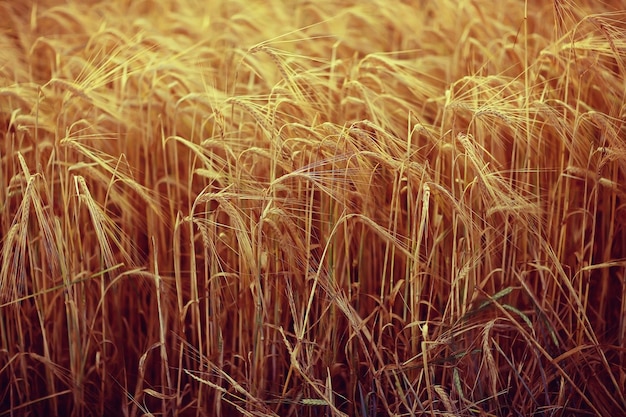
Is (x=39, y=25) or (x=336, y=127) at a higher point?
(x=39, y=25)

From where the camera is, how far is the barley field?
1.51 m

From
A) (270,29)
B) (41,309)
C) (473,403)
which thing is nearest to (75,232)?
(41,309)

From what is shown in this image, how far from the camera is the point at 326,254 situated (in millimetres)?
1614

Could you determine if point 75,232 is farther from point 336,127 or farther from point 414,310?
point 414,310

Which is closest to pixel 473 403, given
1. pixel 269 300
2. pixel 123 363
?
pixel 269 300

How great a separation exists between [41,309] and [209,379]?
0.47 m

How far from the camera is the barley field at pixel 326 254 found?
151 cm

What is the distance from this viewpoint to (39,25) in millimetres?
2945

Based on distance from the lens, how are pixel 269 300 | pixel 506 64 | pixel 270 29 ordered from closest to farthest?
1. pixel 269 300
2. pixel 506 64
3. pixel 270 29

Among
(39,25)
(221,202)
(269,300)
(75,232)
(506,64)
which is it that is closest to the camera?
(221,202)

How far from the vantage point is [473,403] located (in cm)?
146

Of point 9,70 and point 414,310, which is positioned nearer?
point 414,310

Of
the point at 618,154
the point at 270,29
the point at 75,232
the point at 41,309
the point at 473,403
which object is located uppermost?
the point at 270,29

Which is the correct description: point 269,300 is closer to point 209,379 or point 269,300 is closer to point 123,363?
point 209,379
